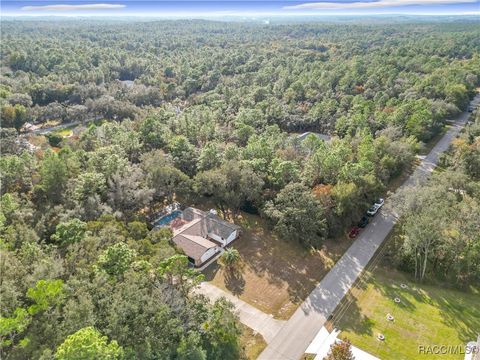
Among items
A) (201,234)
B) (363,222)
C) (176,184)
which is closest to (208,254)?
(201,234)

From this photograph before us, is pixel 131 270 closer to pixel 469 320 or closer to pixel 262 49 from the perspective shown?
pixel 469 320

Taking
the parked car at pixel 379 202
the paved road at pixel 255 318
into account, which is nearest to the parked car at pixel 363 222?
the parked car at pixel 379 202

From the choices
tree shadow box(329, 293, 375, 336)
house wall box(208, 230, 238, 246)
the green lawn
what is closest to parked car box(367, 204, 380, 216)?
the green lawn

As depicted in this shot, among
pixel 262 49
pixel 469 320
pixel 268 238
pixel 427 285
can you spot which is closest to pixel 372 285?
pixel 427 285

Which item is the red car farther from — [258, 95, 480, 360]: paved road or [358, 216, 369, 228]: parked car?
[358, 216, 369, 228]: parked car

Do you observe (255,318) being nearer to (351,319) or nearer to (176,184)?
(351,319)
